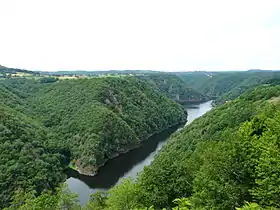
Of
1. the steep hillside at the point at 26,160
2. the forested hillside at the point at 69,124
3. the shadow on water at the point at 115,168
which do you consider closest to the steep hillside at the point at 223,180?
the steep hillside at the point at 26,160

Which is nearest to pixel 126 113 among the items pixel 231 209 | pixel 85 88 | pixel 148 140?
pixel 148 140

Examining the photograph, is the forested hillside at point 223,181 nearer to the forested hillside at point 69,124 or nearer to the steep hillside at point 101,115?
the forested hillside at point 69,124

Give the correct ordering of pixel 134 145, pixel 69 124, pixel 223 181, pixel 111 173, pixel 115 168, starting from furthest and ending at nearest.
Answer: pixel 134 145, pixel 69 124, pixel 115 168, pixel 111 173, pixel 223 181

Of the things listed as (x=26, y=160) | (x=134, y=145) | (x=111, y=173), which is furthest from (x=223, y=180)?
(x=134, y=145)

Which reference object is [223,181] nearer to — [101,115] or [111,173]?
[111,173]

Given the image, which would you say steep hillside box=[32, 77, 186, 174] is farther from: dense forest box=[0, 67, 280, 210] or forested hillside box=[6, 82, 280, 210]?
forested hillside box=[6, 82, 280, 210]
